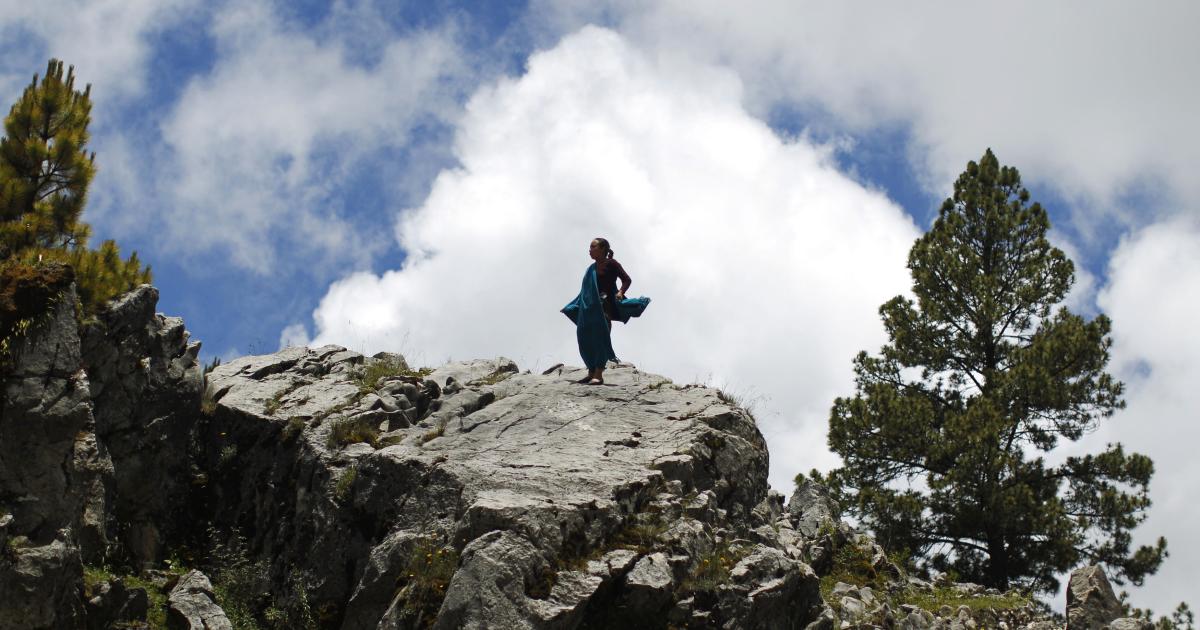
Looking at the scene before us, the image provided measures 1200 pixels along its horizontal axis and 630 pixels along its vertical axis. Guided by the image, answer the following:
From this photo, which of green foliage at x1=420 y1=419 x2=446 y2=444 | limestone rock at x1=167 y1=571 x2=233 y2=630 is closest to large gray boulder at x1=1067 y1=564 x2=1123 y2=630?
green foliage at x1=420 y1=419 x2=446 y2=444

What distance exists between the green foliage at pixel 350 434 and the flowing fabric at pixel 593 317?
4.12 meters

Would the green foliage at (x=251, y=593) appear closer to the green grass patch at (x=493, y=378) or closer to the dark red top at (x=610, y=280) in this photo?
the green grass patch at (x=493, y=378)

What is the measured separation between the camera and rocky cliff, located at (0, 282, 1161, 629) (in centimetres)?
1322

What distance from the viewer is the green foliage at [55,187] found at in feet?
54.5

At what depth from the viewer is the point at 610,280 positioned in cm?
1902

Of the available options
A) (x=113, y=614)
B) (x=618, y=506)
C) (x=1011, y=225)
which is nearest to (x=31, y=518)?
(x=113, y=614)

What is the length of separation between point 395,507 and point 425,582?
2.35 meters

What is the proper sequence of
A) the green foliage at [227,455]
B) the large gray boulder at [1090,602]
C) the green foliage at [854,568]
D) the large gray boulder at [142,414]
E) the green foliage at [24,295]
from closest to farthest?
the green foliage at [24,295] < the large gray boulder at [1090,602] < the large gray boulder at [142,414] < the green foliage at [854,568] < the green foliage at [227,455]

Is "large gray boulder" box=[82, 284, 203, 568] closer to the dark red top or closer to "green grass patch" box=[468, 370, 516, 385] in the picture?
"green grass patch" box=[468, 370, 516, 385]

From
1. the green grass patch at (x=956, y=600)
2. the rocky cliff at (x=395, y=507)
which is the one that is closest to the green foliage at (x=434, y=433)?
the rocky cliff at (x=395, y=507)

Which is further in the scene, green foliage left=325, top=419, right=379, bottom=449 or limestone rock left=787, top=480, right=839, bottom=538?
limestone rock left=787, top=480, right=839, bottom=538

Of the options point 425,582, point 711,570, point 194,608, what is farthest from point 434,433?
point 711,570

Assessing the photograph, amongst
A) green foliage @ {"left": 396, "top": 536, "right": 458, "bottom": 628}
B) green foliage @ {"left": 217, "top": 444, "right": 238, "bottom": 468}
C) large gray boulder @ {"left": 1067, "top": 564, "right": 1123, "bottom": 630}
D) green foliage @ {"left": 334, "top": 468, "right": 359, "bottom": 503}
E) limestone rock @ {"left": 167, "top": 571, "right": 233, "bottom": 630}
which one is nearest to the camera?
green foliage @ {"left": 396, "top": 536, "right": 458, "bottom": 628}

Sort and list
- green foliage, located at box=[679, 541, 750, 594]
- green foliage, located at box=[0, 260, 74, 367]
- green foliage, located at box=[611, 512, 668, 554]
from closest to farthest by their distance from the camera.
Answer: green foliage, located at box=[679, 541, 750, 594] → green foliage, located at box=[611, 512, 668, 554] → green foliage, located at box=[0, 260, 74, 367]
